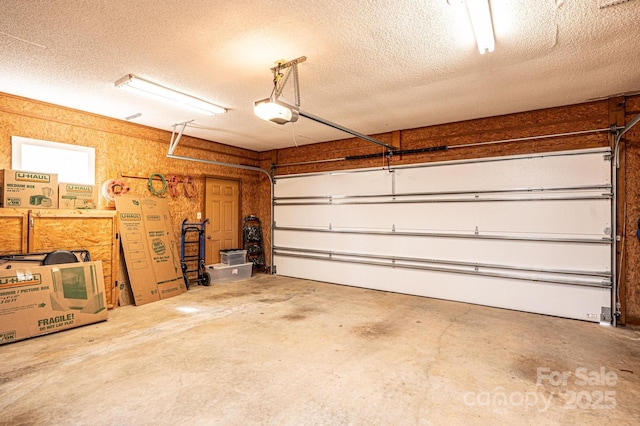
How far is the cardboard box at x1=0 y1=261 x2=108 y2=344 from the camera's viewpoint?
3.18m

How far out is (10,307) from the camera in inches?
125

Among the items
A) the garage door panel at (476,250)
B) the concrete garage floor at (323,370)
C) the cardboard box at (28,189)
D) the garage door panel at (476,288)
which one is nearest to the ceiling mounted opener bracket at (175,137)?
the cardboard box at (28,189)

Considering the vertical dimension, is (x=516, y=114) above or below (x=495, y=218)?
above

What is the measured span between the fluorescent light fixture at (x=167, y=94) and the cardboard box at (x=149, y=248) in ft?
6.15

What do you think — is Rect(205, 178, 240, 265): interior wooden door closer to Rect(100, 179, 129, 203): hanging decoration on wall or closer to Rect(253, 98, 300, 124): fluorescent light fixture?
Rect(100, 179, 129, 203): hanging decoration on wall

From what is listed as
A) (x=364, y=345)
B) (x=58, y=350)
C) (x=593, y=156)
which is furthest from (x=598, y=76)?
(x=58, y=350)

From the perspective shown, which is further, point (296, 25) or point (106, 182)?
point (106, 182)

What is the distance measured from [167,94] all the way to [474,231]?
15.1 feet

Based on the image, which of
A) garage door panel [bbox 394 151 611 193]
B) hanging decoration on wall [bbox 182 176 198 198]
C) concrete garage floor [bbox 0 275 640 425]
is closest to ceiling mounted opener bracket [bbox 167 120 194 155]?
hanging decoration on wall [bbox 182 176 198 198]

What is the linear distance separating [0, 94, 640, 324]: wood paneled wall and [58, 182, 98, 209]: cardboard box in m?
0.58

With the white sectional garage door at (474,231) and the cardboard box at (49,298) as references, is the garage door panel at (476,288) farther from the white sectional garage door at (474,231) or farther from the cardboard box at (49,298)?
the cardboard box at (49,298)

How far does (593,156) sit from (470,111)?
1594mm

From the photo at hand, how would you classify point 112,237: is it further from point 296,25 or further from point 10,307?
point 296,25

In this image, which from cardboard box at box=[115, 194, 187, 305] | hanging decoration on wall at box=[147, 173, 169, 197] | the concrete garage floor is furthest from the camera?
hanging decoration on wall at box=[147, 173, 169, 197]
